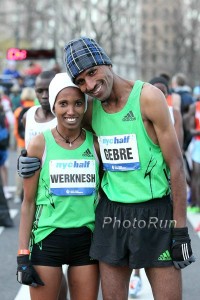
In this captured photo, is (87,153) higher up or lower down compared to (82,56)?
lower down

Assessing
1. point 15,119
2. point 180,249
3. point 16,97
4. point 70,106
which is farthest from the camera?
point 16,97

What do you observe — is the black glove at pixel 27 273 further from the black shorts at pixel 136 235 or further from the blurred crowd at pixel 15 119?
the blurred crowd at pixel 15 119

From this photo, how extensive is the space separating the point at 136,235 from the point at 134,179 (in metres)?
0.31

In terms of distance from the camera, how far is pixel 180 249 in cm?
425

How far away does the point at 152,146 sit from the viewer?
170 inches

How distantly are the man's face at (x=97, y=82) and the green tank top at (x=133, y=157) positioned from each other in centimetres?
14

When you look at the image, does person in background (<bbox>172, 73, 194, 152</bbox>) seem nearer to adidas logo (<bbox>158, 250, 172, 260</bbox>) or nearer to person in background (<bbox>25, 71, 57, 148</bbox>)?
person in background (<bbox>25, 71, 57, 148</bbox>)

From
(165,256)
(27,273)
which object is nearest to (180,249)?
(165,256)

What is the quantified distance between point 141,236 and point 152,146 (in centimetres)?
51

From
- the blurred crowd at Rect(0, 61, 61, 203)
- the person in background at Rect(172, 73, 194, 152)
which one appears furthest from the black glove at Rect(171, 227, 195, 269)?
the person in background at Rect(172, 73, 194, 152)

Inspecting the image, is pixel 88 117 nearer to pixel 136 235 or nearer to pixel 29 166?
pixel 29 166

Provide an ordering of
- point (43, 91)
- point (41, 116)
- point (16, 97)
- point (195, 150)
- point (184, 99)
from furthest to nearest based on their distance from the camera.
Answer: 1. point (16, 97)
2. point (184, 99)
3. point (195, 150)
4. point (43, 91)
5. point (41, 116)

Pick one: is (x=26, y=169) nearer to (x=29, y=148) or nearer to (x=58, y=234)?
(x=29, y=148)

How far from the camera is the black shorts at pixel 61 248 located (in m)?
4.45
